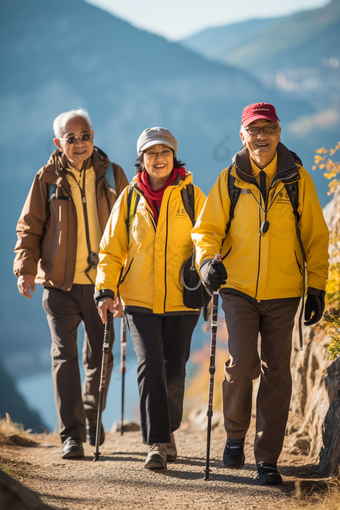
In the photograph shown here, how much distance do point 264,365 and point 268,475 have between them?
70 cm

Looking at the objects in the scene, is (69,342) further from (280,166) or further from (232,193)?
(280,166)

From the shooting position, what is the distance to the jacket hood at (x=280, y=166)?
11.3ft

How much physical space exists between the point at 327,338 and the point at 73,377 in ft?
7.66

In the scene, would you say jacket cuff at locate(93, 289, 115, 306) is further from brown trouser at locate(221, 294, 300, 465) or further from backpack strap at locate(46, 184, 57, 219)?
backpack strap at locate(46, 184, 57, 219)

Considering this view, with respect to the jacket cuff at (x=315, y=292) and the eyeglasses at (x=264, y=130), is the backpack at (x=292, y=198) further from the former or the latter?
the eyeglasses at (x=264, y=130)

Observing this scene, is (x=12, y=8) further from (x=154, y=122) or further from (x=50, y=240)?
(x=50, y=240)

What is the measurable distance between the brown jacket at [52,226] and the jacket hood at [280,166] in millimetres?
1469

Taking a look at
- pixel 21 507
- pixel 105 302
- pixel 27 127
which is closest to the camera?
pixel 21 507

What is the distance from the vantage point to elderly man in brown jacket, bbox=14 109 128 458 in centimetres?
445

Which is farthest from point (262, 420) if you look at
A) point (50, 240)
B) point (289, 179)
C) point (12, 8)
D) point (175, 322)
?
point (12, 8)

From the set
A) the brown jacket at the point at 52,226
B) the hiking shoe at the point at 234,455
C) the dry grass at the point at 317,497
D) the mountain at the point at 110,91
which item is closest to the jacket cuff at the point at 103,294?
the brown jacket at the point at 52,226

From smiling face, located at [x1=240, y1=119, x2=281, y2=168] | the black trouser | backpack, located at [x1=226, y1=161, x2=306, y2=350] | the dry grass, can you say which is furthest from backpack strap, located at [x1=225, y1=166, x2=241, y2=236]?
the dry grass

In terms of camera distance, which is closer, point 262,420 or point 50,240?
point 262,420

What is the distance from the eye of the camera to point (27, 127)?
137 meters
